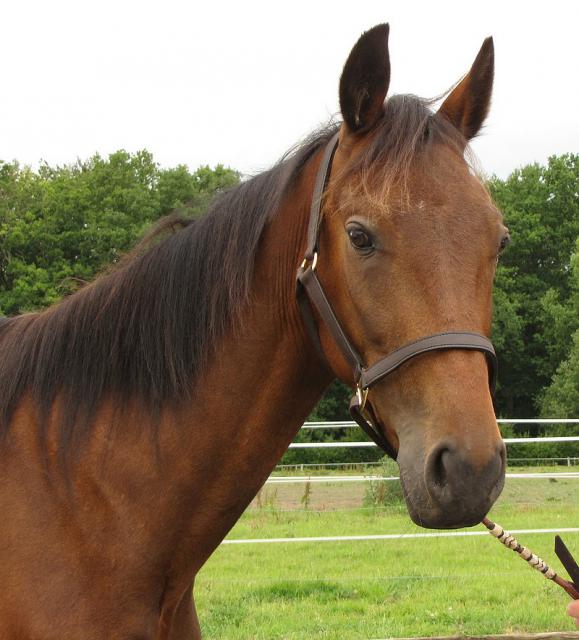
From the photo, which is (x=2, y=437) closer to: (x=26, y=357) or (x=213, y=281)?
(x=26, y=357)

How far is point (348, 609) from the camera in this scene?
652cm

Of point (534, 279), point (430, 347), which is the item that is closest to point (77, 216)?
point (534, 279)

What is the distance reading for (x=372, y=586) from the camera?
285 inches

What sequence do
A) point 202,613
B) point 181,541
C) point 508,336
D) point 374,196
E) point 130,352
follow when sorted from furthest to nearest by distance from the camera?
point 508,336, point 202,613, point 130,352, point 181,541, point 374,196

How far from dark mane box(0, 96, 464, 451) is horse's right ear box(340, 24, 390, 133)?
6cm

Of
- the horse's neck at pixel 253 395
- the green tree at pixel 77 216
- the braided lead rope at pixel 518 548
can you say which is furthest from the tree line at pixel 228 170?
the horse's neck at pixel 253 395

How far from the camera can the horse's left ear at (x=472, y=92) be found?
2.54 m

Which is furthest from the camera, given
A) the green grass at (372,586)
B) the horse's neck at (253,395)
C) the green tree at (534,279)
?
the green tree at (534,279)

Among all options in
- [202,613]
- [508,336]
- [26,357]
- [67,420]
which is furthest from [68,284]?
[508,336]

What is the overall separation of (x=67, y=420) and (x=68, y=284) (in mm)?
788

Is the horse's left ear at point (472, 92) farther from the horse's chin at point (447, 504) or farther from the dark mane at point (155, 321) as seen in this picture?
the horse's chin at point (447, 504)

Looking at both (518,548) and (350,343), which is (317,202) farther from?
(518,548)

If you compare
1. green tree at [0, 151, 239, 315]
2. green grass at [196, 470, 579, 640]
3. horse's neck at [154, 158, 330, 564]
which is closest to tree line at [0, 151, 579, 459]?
green tree at [0, 151, 239, 315]

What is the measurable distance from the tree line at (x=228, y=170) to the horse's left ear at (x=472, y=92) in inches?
1019
